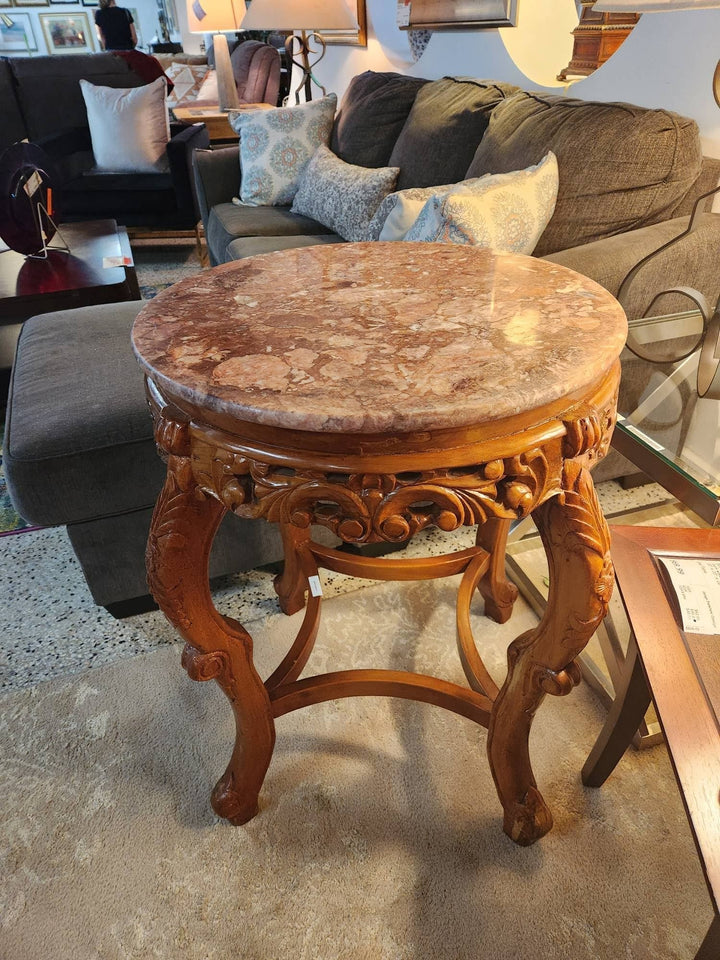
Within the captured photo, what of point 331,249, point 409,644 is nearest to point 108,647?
point 409,644

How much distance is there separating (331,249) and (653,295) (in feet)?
2.53

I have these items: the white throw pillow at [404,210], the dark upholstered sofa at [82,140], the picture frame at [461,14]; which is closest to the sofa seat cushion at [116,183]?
the dark upholstered sofa at [82,140]

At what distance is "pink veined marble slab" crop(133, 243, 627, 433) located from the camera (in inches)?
25.7

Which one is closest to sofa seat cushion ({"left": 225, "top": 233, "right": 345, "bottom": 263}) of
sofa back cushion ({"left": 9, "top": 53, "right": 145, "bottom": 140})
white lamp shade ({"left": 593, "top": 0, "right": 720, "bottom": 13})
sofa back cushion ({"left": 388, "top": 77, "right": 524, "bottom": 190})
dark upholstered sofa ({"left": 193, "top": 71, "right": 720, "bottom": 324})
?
dark upholstered sofa ({"left": 193, "top": 71, "right": 720, "bottom": 324})

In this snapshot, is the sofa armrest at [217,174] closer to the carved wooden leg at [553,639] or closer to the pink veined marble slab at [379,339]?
the pink veined marble slab at [379,339]

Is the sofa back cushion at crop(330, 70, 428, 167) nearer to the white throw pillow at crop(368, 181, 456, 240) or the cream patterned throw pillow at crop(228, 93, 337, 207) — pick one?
the cream patterned throw pillow at crop(228, 93, 337, 207)

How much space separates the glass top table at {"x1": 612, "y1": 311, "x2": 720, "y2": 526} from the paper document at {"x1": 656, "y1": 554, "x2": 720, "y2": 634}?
2.7 inches

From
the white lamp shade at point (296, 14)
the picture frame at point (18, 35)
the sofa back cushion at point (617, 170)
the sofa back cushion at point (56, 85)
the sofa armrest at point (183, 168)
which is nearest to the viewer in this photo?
the sofa back cushion at point (617, 170)

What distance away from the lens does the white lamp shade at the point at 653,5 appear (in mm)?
906

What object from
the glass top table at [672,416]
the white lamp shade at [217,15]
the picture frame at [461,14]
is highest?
the white lamp shade at [217,15]

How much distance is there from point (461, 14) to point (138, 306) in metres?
1.95

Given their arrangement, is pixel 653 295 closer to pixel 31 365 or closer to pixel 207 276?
pixel 207 276

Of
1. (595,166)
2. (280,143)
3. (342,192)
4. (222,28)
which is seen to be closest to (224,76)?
(222,28)

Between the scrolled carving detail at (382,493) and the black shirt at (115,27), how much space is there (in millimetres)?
5863
